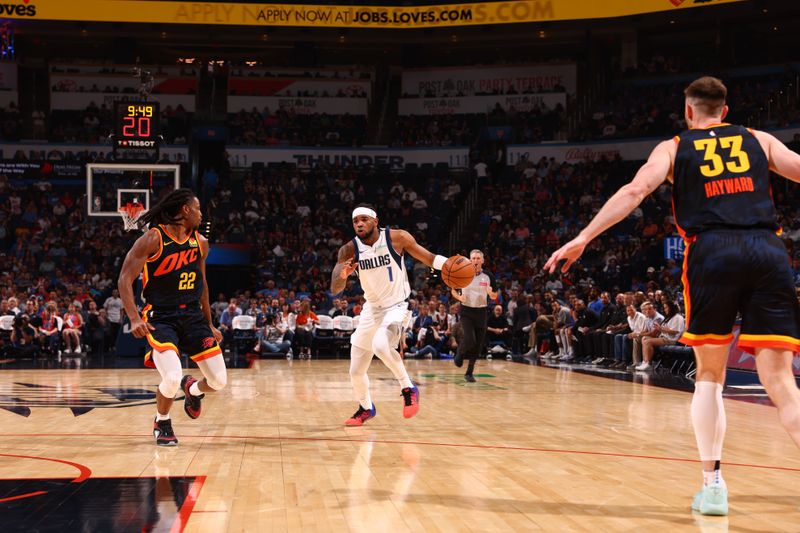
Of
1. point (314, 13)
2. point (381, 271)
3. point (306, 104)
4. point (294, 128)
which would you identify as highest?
point (314, 13)

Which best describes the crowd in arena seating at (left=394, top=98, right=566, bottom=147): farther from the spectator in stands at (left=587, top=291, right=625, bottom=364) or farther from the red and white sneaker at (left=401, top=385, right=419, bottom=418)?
the red and white sneaker at (left=401, top=385, right=419, bottom=418)

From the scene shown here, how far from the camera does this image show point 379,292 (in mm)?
8953

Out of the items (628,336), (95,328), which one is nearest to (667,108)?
(628,336)

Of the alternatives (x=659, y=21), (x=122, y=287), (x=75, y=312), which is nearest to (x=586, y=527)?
(x=122, y=287)

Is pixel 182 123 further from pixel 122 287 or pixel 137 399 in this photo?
pixel 122 287

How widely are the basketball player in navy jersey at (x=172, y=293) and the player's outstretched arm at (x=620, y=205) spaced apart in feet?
13.5

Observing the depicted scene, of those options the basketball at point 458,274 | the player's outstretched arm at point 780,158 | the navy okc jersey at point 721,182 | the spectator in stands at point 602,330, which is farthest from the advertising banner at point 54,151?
the player's outstretched arm at point 780,158

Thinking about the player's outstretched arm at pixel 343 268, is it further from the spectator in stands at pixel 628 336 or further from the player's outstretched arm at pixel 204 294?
the spectator in stands at pixel 628 336

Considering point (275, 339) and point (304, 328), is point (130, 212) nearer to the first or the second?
point (275, 339)

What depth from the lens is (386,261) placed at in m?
8.82

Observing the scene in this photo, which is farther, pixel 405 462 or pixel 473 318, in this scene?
pixel 473 318

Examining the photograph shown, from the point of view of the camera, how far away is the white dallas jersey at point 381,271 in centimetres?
879

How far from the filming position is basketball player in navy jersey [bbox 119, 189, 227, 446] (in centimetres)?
754

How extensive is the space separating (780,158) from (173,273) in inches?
199
